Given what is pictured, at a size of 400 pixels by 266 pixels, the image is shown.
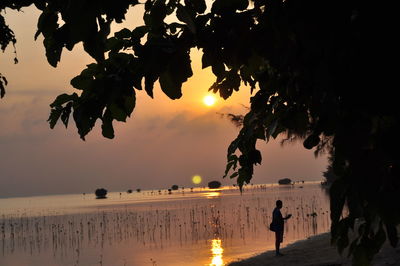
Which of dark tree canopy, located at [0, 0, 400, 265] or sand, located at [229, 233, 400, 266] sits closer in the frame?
dark tree canopy, located at [0, 0, 400, 265]

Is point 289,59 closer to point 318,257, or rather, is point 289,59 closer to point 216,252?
point 318,257

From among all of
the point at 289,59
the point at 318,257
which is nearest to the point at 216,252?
the point at 318,257

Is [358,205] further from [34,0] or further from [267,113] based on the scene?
[34,0]

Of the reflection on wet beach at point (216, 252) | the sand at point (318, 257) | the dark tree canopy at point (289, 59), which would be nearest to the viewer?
the dark tree canopy at point (289, 59)

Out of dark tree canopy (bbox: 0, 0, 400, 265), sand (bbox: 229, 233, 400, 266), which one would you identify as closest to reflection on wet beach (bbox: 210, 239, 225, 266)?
sand (bbox: 229, 233, 400, 266)

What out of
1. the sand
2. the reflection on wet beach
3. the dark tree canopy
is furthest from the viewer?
the reflection on wet beach

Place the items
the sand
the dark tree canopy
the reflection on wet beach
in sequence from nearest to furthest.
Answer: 1. the dark tree canopy
2. the sand
3. the reflection on wet beach

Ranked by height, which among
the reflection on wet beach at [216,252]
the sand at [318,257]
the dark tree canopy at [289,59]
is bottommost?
the reflection on wet beach at [216,252]

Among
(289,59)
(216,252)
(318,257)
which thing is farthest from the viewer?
(216,252)

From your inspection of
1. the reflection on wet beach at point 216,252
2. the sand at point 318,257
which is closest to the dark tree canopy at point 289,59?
the sand at point 318,257

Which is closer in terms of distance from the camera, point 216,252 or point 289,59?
point 289,59

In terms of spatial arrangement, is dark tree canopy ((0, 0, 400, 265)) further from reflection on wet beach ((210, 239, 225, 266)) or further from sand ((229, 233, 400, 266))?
reflection on wet beach ((210, 239, 225, 266))

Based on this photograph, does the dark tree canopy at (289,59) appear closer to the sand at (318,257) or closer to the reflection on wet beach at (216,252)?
the sand at (318,257)

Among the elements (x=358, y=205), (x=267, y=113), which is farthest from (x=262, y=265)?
(x=358, y=205)
